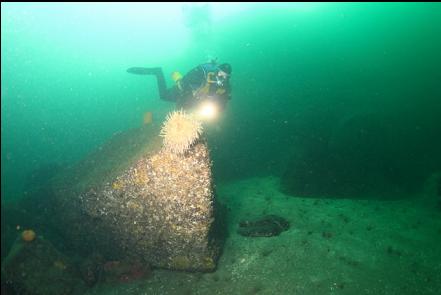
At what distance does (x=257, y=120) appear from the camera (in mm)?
22812

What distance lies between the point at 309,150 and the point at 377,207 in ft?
15.0

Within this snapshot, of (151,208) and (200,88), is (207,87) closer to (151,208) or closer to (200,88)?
(200,88)

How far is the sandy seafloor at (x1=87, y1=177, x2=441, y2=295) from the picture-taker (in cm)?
612

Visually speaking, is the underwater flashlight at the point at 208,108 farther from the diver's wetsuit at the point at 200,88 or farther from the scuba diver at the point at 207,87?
the diver's wetsuit at the point at 200,88

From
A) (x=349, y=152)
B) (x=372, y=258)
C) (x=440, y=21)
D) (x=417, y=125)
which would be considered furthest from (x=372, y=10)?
(x=372, y=258)

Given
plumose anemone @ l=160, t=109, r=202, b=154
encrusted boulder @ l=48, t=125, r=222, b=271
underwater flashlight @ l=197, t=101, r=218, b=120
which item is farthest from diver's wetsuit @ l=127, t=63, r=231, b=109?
plumose anemone @ l=160, t=109, r=202, b=154

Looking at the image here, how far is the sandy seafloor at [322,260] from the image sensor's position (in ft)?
20.1

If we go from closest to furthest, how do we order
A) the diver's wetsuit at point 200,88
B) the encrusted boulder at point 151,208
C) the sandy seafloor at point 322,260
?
the sandy seafloor at point 322,260 < the encrusted boulder at point 151,208 < the diver's wetsuit at point 200,88

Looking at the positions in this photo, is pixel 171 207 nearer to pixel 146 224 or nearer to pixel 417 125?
pixel 146 224

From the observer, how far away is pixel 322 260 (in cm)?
666

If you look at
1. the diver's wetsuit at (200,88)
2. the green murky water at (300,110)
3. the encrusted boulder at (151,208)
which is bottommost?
the green murky water at (300,110)

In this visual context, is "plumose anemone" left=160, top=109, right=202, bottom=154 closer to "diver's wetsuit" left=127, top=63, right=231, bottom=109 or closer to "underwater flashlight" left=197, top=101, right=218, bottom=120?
"underwater flashlight" left=197, top=101, right=218, bottom=120

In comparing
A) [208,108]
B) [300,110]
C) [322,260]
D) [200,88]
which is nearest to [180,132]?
[208,108]

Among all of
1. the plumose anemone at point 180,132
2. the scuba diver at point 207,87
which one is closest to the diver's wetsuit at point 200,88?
the scuba diver at point 207,87
